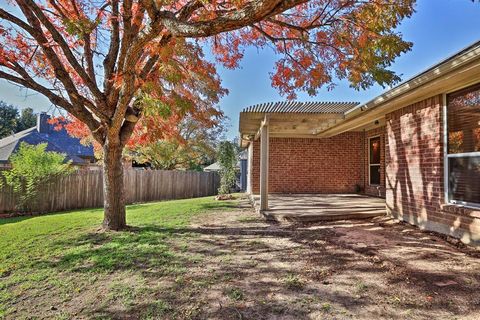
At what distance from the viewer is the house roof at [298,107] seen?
311 inches

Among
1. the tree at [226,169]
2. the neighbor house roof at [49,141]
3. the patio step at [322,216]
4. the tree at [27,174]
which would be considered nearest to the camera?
the patio step at [322,216]

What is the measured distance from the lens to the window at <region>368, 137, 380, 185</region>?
11.4 meters

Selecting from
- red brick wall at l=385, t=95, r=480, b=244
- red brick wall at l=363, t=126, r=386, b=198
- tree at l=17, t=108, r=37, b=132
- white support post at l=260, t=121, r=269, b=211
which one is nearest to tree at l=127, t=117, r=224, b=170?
red brick wall at l=363, t=126, r=386, b=198

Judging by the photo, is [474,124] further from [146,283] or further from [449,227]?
[146,283]

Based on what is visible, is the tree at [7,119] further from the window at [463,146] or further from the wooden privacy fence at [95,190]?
the window at [463,146]

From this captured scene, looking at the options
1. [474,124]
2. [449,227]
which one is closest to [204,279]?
[449,227]

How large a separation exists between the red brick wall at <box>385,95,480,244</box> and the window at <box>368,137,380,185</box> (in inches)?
175

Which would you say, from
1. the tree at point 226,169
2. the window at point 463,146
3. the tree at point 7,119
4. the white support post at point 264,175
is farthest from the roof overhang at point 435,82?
the tree at point 7,119

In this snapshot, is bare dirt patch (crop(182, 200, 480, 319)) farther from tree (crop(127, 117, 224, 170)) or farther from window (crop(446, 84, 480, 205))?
tree (crop(127, 117, 224, 170))

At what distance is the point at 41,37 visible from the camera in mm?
5773

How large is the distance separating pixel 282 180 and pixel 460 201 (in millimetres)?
8071

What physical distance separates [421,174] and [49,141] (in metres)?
24.1

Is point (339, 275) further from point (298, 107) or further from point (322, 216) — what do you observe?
point (298, 107)

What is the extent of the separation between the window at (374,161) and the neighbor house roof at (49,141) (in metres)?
19.5
